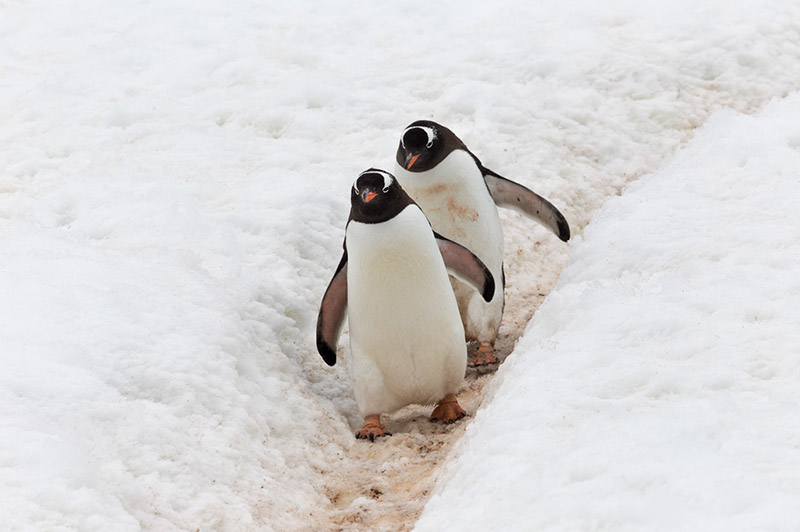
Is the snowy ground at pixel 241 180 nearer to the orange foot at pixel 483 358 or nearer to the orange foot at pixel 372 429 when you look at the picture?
the orange foot at pixel 372 429

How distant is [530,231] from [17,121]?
4327 millimetres

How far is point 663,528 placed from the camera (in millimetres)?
2066

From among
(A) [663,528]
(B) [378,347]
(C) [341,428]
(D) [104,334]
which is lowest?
(C) [341,428]

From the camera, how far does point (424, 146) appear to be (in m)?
4.99

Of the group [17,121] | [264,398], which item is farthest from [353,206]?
[17,121]

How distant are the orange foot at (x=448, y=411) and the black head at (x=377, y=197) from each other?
0.97 m

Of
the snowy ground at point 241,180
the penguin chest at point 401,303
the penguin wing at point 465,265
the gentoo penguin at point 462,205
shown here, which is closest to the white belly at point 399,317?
the penguin chest at point 401,303

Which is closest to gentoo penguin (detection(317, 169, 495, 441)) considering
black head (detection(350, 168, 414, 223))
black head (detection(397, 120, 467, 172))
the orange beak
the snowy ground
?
black head (detection(350, 168, 414, 223))

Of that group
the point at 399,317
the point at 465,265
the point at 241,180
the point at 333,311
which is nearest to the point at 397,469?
the point at 399,317

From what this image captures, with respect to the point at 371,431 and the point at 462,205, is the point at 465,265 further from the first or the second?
the point at 371,431

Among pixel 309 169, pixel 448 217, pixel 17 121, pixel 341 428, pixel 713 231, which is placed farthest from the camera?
pixel 17 121

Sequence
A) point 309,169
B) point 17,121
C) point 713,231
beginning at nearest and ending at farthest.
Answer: point 713,231
point 309,169
point 17,121

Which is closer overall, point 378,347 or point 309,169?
point 378,347

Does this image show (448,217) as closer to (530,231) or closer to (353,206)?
(353,206)
